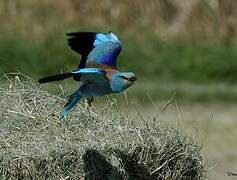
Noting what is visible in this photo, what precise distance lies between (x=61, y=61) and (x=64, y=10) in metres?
0.83

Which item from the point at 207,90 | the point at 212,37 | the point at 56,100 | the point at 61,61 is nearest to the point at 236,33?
the point at 212,37

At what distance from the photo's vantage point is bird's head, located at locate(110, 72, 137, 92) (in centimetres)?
477

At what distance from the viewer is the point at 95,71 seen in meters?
4.73

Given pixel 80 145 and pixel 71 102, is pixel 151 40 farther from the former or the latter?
pixel 80 145

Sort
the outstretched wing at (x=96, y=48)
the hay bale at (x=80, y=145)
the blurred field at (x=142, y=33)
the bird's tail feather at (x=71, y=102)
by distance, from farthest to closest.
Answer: the blurred field at (x=142, y=33)
the outstretched wing at (x=96, y=48)
the bird's tail feather at (x=71, y=102)
the hay bale at (x=80, y=145)

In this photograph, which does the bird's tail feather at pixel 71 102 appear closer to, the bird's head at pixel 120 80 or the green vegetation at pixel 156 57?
the bird's head at pixel 120 80

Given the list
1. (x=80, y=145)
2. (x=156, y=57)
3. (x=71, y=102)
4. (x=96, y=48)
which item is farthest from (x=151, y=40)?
(x=80, y=145)

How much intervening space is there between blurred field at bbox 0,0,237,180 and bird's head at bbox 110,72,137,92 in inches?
207

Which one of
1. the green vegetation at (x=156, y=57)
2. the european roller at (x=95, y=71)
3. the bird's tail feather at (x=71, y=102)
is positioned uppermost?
the european roller at (x=95, y=71)

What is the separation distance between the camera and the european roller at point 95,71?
477cm

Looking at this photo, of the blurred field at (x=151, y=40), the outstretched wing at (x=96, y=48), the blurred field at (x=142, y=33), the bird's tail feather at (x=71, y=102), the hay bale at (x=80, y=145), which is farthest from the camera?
the blurred field at (x=142, y=33)

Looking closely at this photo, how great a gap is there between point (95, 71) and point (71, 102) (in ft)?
0.96

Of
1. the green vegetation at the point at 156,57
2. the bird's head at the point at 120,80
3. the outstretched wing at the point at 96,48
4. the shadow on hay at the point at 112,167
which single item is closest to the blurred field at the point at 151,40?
the green vegetation at the point at 156,57

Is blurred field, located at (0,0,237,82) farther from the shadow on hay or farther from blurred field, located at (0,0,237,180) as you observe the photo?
the shadow on hay
